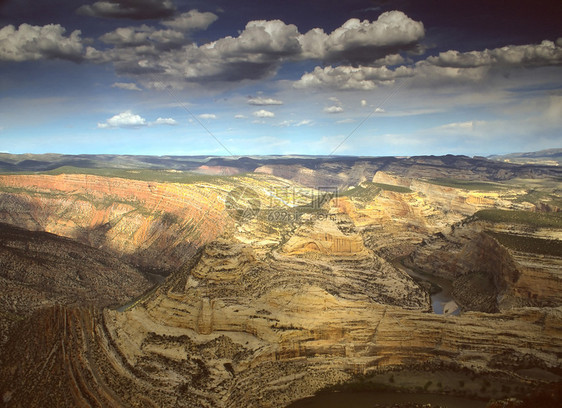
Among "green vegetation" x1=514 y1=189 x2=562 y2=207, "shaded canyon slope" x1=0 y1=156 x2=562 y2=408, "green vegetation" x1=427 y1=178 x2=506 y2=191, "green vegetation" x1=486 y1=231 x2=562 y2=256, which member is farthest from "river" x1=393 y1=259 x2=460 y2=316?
"green vegetation" x1=427 y1=178 x2=506 y2=191

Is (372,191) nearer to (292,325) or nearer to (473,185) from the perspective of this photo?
(473,185)

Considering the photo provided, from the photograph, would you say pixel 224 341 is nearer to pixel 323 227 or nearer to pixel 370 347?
pixel 370 347

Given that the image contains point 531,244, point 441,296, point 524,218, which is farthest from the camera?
point 524,218

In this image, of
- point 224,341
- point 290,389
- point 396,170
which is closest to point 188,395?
point 224,341

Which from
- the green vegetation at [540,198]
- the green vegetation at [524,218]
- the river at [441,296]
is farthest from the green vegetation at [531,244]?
the green vegetation at [540,198]

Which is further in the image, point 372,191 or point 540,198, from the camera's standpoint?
point 372,191

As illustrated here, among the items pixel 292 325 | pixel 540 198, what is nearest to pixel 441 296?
pixel 292 325
